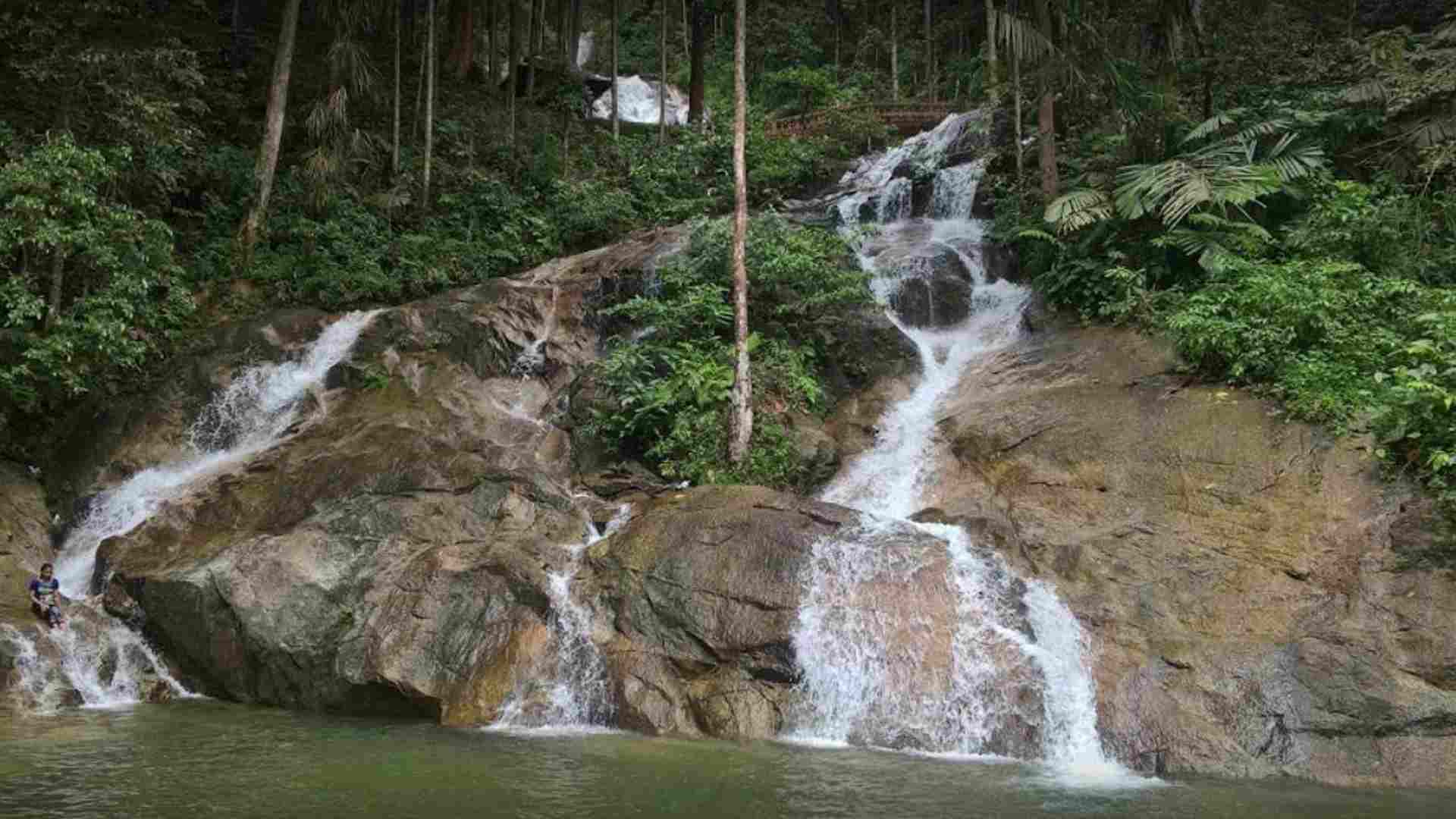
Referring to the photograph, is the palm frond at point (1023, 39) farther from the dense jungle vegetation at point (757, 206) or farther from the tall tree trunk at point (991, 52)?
the tall tree trunk at point (991, 52)

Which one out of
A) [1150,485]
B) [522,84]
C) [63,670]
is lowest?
[63,670]

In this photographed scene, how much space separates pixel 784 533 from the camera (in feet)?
38.4

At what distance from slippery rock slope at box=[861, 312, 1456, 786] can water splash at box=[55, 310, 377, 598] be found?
1091 cm

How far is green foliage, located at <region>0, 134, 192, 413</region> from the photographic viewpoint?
1387cm

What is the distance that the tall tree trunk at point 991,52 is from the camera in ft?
66.9

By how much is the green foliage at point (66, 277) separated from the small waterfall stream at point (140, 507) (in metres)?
1.65

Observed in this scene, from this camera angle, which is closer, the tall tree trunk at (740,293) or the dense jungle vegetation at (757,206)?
the dense jungle vegetation at (757,206)

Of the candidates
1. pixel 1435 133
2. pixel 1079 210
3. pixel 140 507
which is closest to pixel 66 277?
pixel 140 507

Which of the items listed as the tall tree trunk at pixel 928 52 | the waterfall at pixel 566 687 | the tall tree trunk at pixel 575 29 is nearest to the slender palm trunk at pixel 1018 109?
the tall tree trunk at pixel 928 52

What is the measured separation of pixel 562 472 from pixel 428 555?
330cm

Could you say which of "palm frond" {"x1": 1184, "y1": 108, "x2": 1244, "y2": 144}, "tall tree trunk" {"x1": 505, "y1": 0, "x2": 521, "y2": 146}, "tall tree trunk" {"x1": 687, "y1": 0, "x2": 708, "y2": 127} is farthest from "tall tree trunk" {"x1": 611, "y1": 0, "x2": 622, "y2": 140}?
"palm frond" {"x1": 1184, "y1": 108, "x2": 1244, "y2": 144}

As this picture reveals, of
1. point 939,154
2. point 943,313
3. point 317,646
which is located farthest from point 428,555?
point 939,154

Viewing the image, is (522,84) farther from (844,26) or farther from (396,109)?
(844,26)

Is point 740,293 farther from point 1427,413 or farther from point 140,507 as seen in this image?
point 140,507
